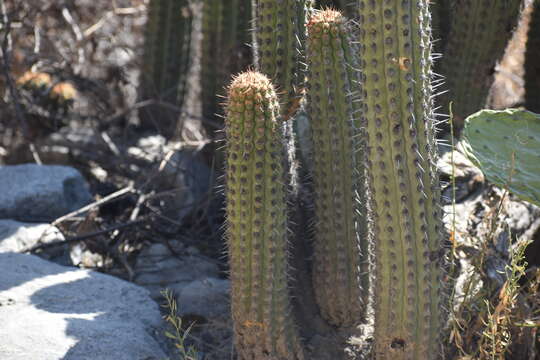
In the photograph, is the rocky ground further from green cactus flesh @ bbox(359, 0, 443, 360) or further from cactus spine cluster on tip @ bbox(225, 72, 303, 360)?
cactus spine cluster on tip @ bbox(225, 72, 303, 360)

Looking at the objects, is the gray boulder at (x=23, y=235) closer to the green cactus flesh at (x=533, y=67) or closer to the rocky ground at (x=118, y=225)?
the rocky ground at (x=118, y=225)

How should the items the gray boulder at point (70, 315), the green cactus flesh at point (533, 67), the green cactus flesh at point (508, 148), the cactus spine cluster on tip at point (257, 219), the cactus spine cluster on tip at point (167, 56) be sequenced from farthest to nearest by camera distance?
the cactus spine cluster on tip at point (167, 56) → the green cactus flesh at point (533, 67) → the green cactus flesh at point (508, 148) → the gray boulder at point (70, 315) → the cactus spine cluster on tip at point (257, 219)

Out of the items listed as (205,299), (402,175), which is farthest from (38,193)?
(402,175)

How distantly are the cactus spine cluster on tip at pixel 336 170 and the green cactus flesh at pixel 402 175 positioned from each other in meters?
0.34

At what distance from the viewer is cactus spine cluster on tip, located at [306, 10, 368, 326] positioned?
8.87 ft

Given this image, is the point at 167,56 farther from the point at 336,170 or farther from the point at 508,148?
the point at 508,148

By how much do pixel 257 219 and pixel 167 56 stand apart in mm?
3039

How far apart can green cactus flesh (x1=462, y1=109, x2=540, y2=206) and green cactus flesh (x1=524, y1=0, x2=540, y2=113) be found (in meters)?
1.60

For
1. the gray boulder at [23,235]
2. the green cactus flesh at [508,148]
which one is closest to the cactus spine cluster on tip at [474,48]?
the green cactus flesh at [508,148]

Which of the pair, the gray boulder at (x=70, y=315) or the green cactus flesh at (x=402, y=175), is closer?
the green cactus flesh at (x=402, y=175)

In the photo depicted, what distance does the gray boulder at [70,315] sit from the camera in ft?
8.57

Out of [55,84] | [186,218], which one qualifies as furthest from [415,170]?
[55,84]

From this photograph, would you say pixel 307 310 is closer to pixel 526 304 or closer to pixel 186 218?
pixel 526 304

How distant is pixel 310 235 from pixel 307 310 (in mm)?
323
